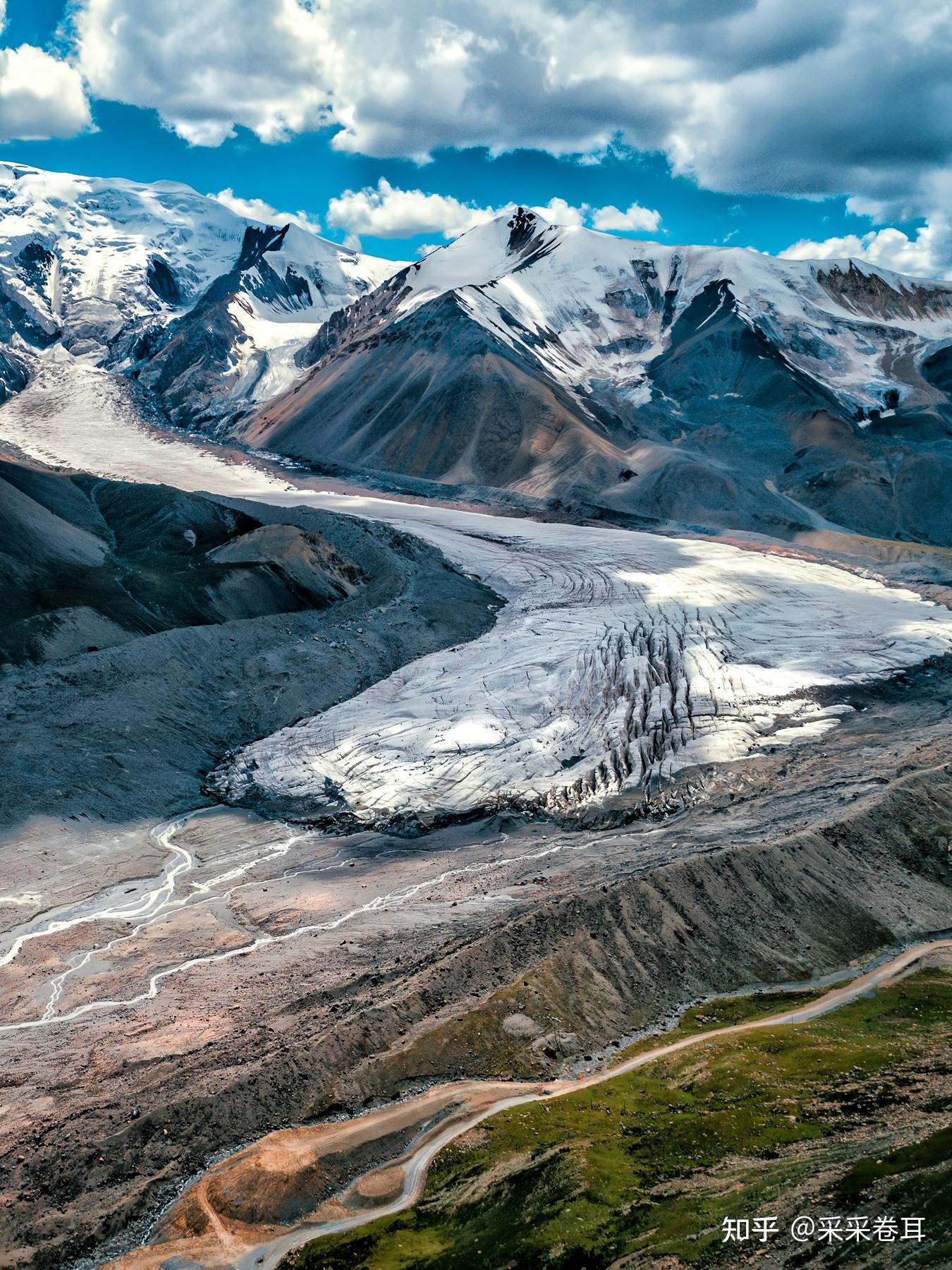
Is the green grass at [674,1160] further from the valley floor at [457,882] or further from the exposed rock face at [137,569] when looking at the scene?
the exposed rock face at [137,569]

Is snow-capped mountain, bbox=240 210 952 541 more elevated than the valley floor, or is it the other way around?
snow-capped mountain, bbox=240 210 952 541

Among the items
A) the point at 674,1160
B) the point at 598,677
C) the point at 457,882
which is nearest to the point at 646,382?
the point at 598,677

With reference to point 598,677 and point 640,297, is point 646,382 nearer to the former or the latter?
point 640,297

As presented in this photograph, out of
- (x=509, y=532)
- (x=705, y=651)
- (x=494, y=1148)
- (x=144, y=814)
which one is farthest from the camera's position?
(x=509, y=532)

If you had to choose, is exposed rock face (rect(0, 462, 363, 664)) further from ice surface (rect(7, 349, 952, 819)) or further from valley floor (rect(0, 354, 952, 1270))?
ice surface (rect(7, 349, 952, 819))

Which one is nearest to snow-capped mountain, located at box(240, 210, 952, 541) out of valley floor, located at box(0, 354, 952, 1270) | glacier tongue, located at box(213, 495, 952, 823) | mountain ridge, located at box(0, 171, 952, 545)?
mountain ridge, located at box(0, 171, 952, 545)

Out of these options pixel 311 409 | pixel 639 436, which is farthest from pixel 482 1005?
pixel 311 409

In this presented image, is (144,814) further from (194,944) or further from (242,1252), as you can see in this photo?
(242,1252)
